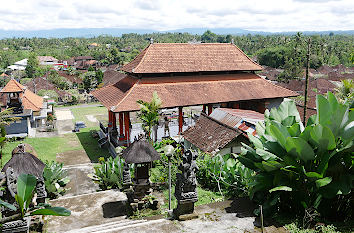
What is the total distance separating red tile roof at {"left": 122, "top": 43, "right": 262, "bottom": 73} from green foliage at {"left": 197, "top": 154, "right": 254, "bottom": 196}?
1192 centimetres

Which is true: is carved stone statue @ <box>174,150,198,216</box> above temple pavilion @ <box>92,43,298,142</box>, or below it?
below

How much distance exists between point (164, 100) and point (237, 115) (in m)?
5.74

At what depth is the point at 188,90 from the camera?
22.1m

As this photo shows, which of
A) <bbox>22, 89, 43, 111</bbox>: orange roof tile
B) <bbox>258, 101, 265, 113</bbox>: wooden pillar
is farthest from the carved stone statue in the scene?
<bbox>22, 89, 43, 111</bbox>: orange roof tile

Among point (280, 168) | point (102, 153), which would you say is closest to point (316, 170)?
point (280, 168)

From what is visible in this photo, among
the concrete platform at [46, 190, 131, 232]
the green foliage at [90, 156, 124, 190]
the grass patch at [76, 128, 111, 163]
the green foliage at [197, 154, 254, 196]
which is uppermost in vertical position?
the green foliage at [197, 154, 254, 196]

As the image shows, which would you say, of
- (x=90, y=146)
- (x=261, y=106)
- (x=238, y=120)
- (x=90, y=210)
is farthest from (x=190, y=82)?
(x=90, y=210)

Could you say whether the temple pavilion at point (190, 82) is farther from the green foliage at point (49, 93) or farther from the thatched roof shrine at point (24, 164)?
the green foliage at point (49, 93)

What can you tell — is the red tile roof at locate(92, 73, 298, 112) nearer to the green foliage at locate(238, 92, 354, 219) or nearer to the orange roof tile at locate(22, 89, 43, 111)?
the orange roof tile at locate(22, 89, 43, 111)

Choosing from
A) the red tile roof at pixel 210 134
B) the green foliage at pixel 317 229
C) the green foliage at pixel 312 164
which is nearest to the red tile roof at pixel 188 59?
the red tile roof at pixel 210 134

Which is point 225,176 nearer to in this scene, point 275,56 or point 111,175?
point 111,175

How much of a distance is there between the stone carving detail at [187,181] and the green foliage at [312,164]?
129 cm

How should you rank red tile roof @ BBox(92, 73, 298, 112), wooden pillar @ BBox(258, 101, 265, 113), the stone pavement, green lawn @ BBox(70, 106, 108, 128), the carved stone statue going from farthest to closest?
1. green lawn @ BBox(70, 106, 108, 128)
2. the stone pavement
3. wooden pillar @ BBox(258, 101, 265, 113)
4. red tile roof @ BBox(92, 73, 298, 112)
5. the carved stone statue

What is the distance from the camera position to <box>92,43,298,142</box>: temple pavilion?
21156 millimetres
